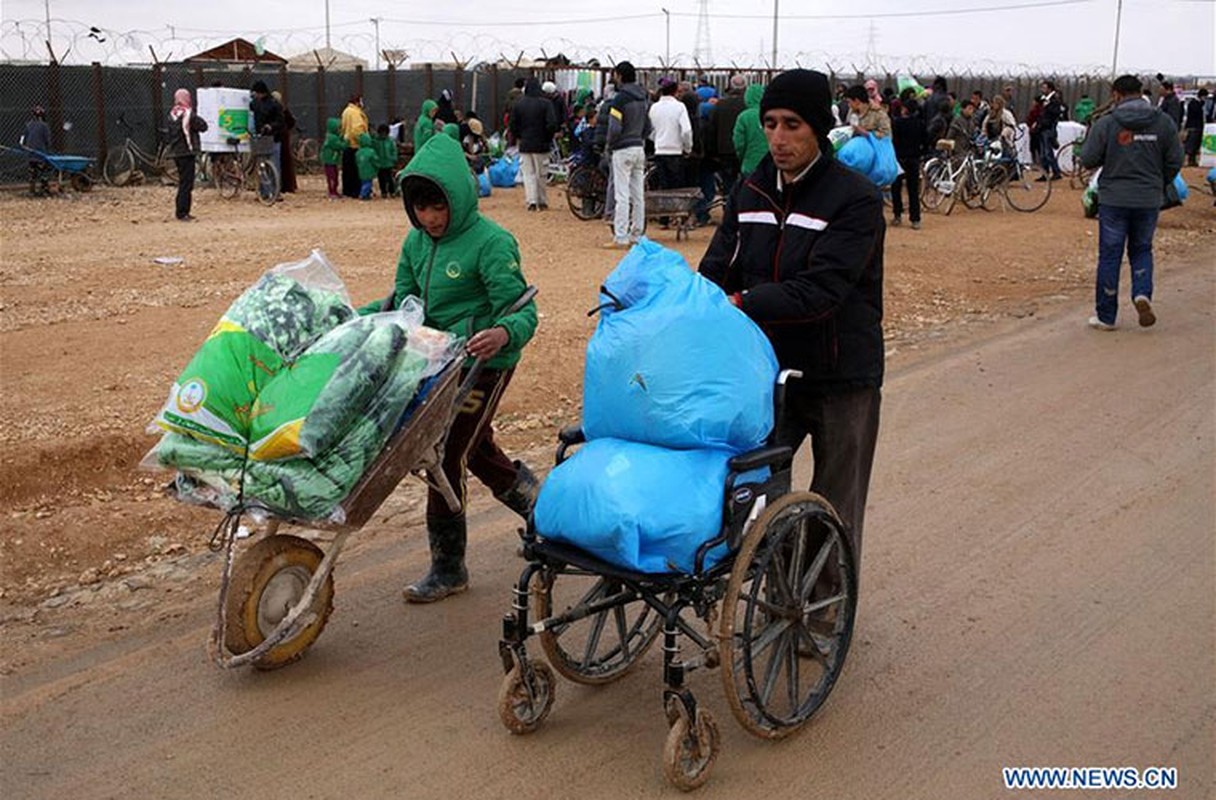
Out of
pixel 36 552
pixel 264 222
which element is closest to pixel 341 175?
pixel 264 222

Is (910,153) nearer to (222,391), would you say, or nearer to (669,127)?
(669,127)

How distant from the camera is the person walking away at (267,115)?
20875 millimetres

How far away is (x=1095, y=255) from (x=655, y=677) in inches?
506

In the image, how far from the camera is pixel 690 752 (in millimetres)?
3637

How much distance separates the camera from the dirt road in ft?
12.4

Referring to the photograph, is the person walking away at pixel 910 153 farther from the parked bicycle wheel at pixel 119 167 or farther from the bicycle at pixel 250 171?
the parked bicycle wheel at pixel 119 167

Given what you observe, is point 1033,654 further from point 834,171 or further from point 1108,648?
point 834,171

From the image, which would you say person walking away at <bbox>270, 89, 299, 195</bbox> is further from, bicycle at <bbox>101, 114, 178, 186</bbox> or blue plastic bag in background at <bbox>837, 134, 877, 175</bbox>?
blue plastic bag in background at <bbox>837, 134, 877, 175</bbox>

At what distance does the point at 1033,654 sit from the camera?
4613mm

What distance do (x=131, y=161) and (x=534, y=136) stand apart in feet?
30.1

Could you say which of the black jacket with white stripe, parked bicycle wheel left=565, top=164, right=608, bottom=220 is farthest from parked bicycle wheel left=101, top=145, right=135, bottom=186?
the black jacket with white stripe

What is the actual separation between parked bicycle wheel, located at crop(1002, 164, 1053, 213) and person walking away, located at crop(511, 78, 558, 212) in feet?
24.9

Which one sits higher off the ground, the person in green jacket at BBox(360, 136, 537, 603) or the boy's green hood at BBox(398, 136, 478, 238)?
the boy's green hood at BBox(398, 136, 478, 238)

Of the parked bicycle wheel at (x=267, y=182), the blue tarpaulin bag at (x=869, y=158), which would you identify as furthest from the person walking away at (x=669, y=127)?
the parked bicycle wheel at (x=267, y=182)
